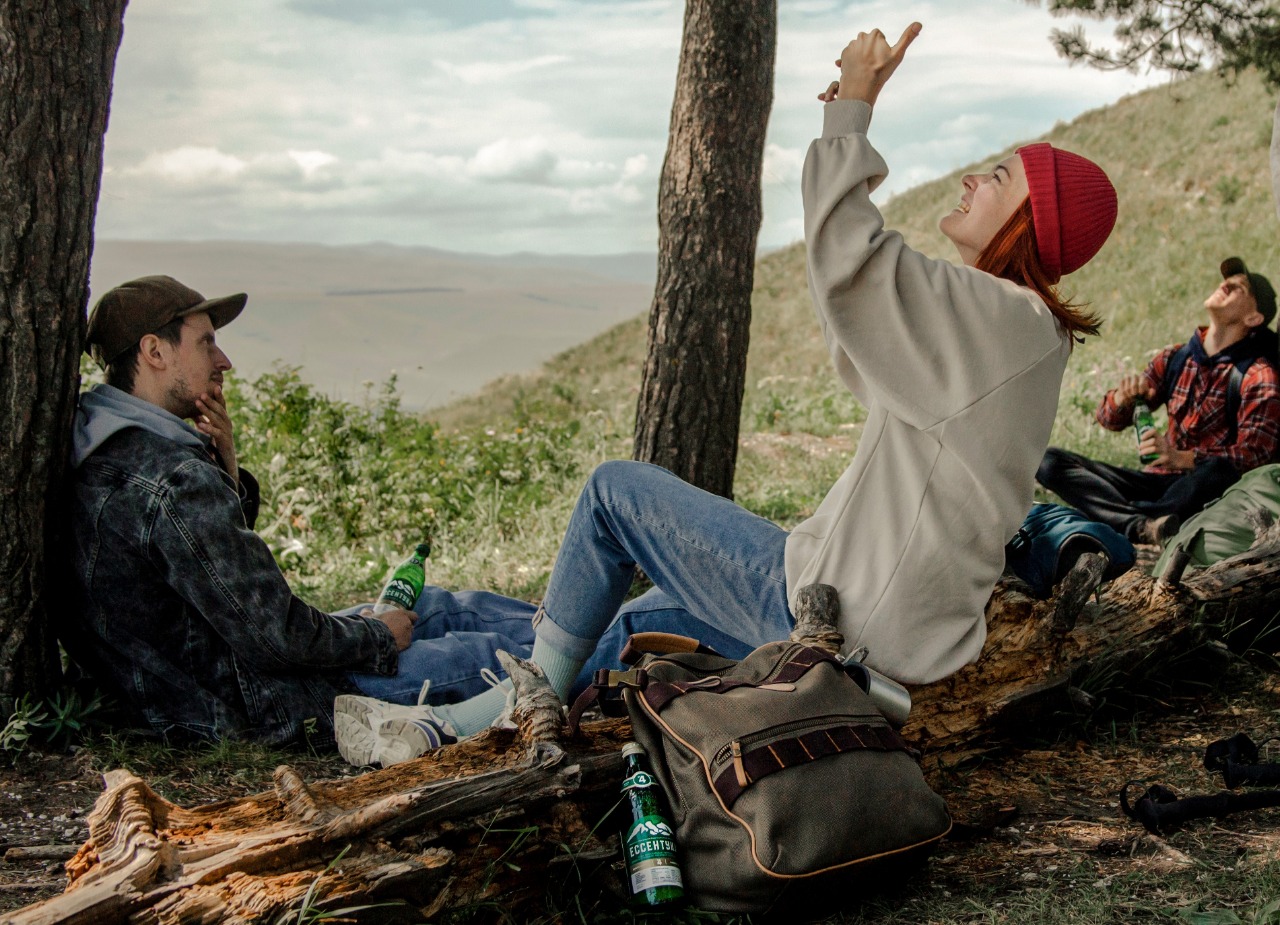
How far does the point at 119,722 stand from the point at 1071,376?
10.1 m

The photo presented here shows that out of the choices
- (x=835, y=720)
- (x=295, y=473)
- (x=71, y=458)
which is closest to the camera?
(x=835, y=720)

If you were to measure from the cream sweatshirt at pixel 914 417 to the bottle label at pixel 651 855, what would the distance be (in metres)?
0.73

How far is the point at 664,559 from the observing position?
314 cm

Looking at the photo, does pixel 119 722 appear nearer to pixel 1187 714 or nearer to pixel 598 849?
pixel 598 849

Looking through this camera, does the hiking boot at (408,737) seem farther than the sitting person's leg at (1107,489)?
No

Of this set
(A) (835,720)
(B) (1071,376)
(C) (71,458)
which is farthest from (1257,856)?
(B) (1071,376)

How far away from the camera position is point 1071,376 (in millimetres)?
11492

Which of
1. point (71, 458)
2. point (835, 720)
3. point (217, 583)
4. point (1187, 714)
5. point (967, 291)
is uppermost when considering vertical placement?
point (967, 291)

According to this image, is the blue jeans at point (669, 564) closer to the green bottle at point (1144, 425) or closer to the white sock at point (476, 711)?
the white sock at point (476, 711)

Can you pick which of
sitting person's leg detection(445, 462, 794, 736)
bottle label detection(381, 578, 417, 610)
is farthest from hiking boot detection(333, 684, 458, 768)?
bottle label detection(381, 578, 417, 610)

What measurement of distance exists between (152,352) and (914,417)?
2257mm

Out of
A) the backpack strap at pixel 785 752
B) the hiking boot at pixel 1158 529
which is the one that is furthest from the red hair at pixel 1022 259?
the hiking boot at pixel 1158 529

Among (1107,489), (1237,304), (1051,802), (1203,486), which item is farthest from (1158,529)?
(1051,802)

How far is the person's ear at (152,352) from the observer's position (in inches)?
135
